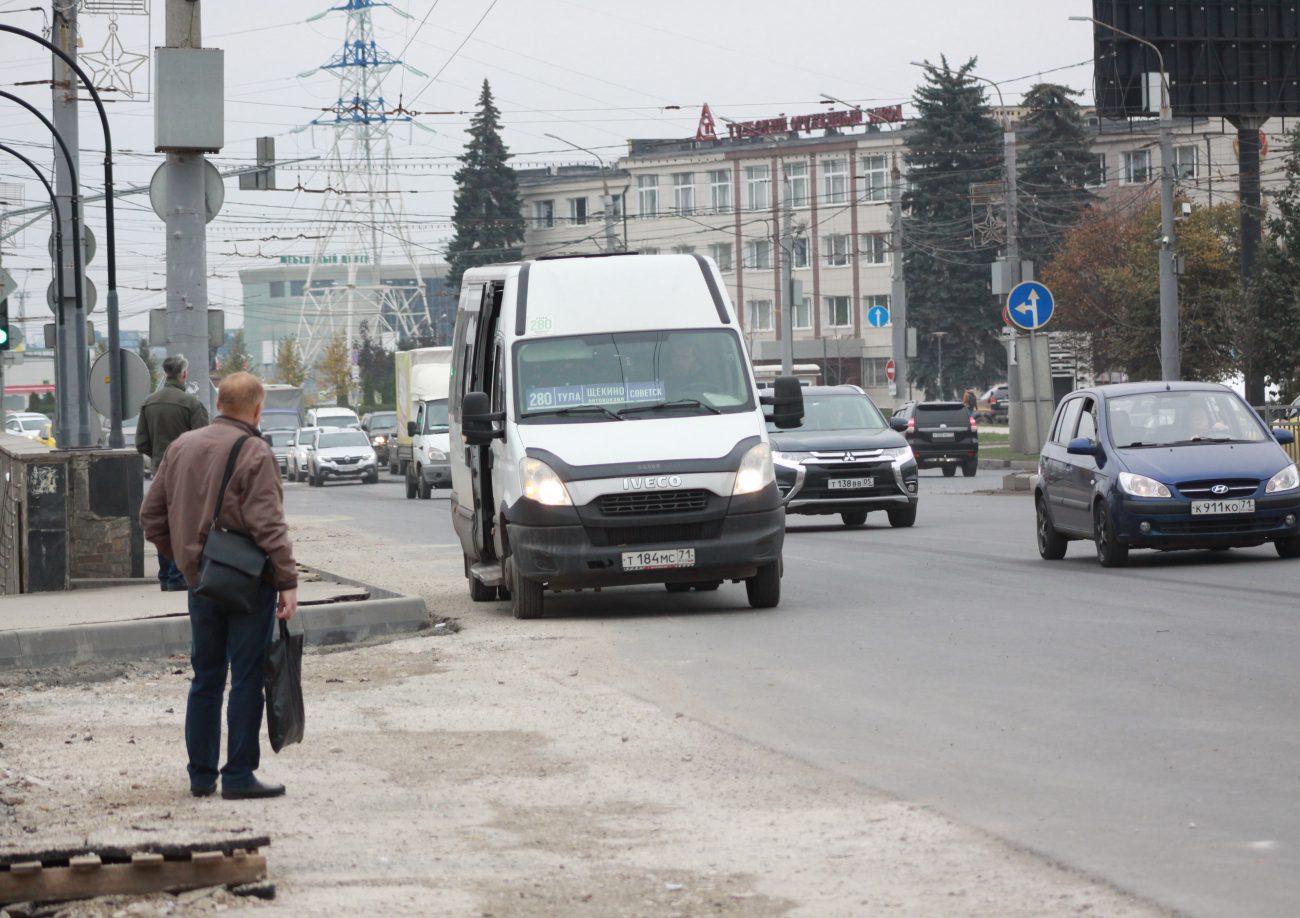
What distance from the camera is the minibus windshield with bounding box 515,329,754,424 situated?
15305 mm

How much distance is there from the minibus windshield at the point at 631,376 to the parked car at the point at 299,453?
1751 inches

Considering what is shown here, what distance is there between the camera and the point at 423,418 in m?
45.1

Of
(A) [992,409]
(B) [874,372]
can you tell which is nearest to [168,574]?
(A) [992,409]

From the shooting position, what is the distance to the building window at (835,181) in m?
105

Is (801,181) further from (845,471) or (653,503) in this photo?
(653,503)

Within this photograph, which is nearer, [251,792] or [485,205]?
[251,792]

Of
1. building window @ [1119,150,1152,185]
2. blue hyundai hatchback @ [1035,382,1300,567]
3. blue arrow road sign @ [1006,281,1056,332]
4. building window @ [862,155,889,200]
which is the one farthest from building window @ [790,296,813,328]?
blue hyundai hatchback @ [1035,382,1300,567]

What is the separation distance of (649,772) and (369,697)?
3040 mm

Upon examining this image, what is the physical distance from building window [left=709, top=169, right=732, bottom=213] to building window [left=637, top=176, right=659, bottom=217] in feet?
10.1

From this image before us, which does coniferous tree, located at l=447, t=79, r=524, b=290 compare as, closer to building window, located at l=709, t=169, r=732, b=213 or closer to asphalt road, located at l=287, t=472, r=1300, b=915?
building window, located at l=709, t=169, r=732, b=213

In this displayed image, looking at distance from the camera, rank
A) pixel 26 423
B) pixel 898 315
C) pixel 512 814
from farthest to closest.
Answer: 1. pixel 26 423
2. pixel 898 315
3. pixel 512 814

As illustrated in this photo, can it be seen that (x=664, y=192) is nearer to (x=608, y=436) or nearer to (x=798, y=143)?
(x=798, y=143)

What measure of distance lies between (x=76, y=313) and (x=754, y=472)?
1803 cm

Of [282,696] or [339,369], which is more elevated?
[339,369]
